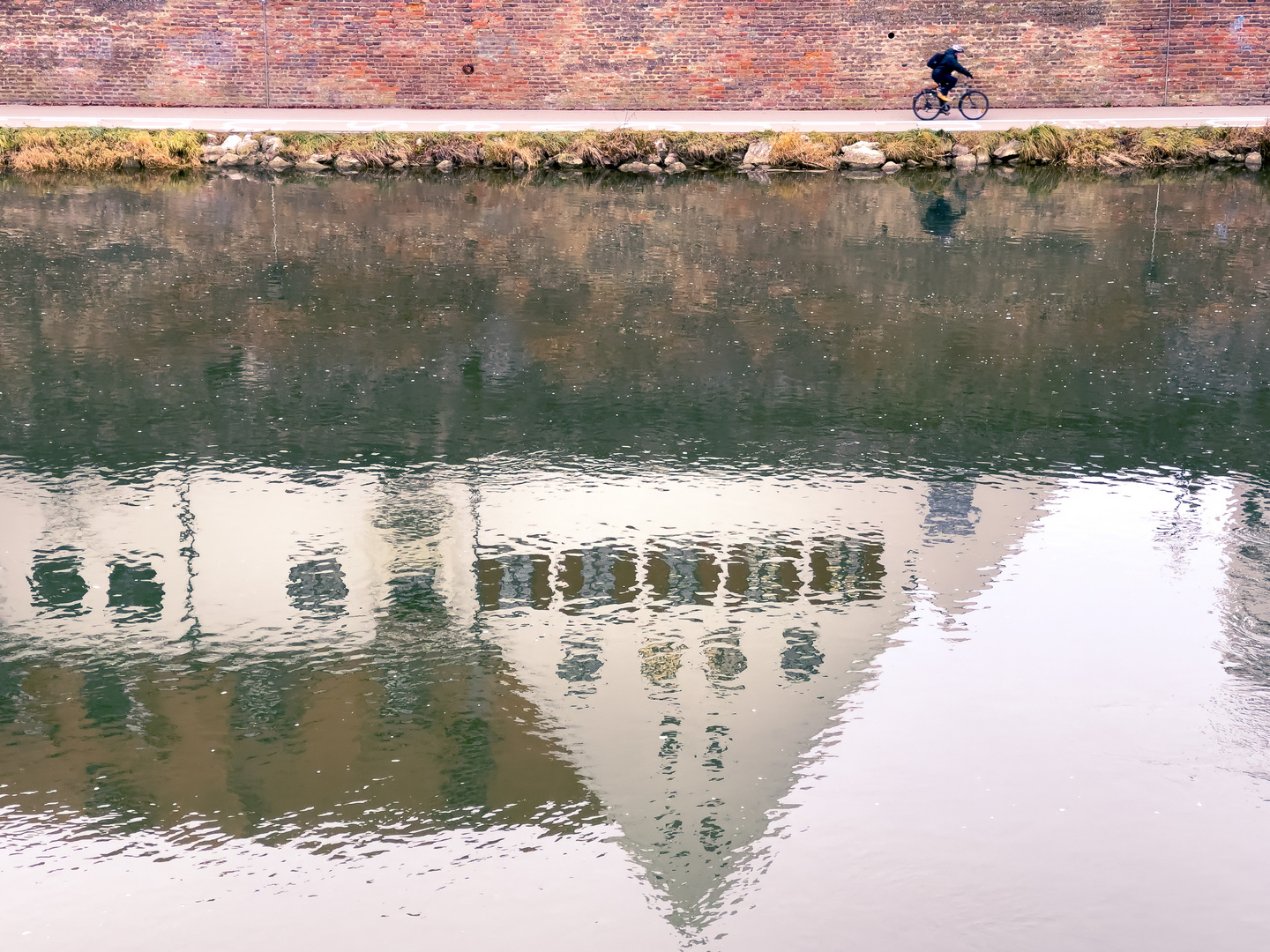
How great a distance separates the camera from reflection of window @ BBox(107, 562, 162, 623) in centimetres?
731

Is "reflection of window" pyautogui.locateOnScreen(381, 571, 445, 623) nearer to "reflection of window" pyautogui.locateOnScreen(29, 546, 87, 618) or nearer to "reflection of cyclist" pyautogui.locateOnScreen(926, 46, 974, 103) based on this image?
"reflection of window" pyautogui.locateOnScreen(29, 546, 87, 618)

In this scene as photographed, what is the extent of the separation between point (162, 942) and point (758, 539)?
14.1 ft

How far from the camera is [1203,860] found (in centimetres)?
532

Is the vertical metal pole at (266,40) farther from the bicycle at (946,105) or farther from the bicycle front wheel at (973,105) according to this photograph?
the bicycle front wheel at (973,105)

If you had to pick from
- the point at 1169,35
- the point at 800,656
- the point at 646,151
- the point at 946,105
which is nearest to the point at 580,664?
the point at 800,656

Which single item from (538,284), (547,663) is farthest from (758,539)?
(538,284)

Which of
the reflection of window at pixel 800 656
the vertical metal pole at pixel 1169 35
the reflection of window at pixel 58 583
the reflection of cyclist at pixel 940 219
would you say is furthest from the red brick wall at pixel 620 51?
the reflection of window at pixel 800 656

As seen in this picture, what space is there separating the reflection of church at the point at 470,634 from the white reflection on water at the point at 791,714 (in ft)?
0.09

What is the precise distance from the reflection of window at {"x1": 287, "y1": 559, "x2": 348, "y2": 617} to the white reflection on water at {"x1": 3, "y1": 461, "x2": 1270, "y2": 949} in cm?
3

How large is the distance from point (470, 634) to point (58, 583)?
2.49 m

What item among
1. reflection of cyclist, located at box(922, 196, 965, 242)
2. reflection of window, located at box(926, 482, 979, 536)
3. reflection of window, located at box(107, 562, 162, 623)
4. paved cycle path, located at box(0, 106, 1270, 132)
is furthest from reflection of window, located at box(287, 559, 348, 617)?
paved cycle path, located at box(0, 106, 1270, 132)

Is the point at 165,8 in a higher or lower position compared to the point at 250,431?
higher

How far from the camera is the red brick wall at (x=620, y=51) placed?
25234mm

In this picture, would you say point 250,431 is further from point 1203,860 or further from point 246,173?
point 246,173
